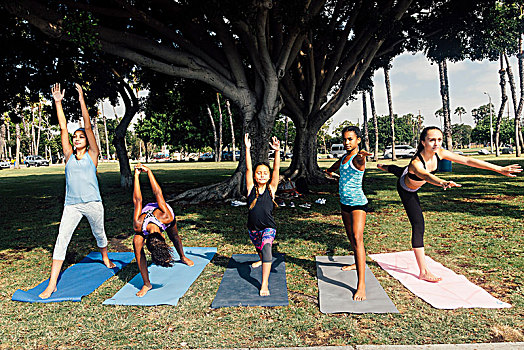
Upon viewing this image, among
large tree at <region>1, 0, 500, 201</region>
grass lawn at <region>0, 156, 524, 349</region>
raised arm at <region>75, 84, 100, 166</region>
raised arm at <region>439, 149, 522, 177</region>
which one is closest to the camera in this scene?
grass lawn at <region>0, 156, 524, 349</region>

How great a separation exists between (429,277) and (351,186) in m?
1.85

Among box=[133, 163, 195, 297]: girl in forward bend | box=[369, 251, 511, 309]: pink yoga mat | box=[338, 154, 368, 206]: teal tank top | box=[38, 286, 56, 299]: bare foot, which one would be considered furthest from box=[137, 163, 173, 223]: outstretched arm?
box=[369, 251, 511, 309]: pink yoga mat

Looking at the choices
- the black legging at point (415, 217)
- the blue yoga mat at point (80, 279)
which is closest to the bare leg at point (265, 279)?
the black legging at point (415, 217)

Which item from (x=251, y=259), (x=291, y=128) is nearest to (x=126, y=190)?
(x=251, y=259)

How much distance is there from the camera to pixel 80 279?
5.50 metres

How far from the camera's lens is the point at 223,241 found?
304 inches

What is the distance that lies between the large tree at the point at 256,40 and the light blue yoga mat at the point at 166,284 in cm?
644

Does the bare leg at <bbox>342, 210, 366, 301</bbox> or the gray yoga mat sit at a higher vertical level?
the bare leg at <bbox>342, 210, 366, 301</bbox>

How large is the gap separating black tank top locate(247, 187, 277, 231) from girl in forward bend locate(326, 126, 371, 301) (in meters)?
1.09

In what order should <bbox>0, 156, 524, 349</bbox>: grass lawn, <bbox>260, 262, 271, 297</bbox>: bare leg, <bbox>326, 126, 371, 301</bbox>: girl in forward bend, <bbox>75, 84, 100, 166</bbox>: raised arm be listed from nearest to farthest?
<bbox>0, 156, 524, 349</bbox>: grass lawn, <bbox>326, 126, 371, 301</bbox>: girl in forward bend, <bbox>260, 262, 271, 297</bbox>: bare leg, <bbox>75, 84, 100, 166</bbox>: raised arm

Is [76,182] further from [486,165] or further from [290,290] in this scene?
[486,165]

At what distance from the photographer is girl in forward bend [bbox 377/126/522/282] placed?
4.36 meters

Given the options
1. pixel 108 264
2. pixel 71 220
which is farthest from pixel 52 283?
pixel 108 264

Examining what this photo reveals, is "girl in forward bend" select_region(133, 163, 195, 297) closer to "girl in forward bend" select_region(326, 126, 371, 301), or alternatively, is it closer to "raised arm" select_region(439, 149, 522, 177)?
"girl in forward bend" select_region(326, 126, 371, 301)
